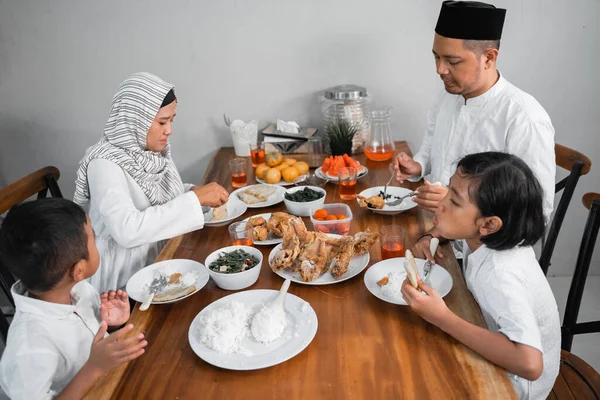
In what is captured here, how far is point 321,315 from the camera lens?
1261mm

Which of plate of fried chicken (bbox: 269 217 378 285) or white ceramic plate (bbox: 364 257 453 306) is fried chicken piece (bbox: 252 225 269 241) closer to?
plate of fried chicken (bbox: 269 217 378 285)

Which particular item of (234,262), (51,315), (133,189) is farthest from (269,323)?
(133,189)

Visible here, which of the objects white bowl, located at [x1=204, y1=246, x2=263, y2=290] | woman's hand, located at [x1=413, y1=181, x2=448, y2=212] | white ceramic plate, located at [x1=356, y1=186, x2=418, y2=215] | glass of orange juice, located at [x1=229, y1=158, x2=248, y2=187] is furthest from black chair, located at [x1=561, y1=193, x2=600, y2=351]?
glass of orange juice, located at [x1=229, y1=158, x2=248, y2=187]

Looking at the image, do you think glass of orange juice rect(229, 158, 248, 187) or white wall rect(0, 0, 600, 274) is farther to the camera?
white wall rect(0, 0, 600, 274)

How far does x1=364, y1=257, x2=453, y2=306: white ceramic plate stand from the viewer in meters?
1.30

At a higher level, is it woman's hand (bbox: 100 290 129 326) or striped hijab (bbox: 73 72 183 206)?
striped hijab (bbox: 73 72 183 206)

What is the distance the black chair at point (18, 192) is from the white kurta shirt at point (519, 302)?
1473 millimetres

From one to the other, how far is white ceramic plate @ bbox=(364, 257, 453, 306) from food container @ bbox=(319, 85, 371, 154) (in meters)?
1.25

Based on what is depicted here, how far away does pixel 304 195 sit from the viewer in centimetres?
188

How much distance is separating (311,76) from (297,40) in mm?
211

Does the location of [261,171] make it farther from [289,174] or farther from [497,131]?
[497,131]

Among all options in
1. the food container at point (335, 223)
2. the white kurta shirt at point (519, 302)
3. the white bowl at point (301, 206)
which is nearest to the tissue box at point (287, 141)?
the white bowl at point (301, 206)

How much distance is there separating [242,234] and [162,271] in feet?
0.95

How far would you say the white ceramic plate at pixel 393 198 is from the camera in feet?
5.96
